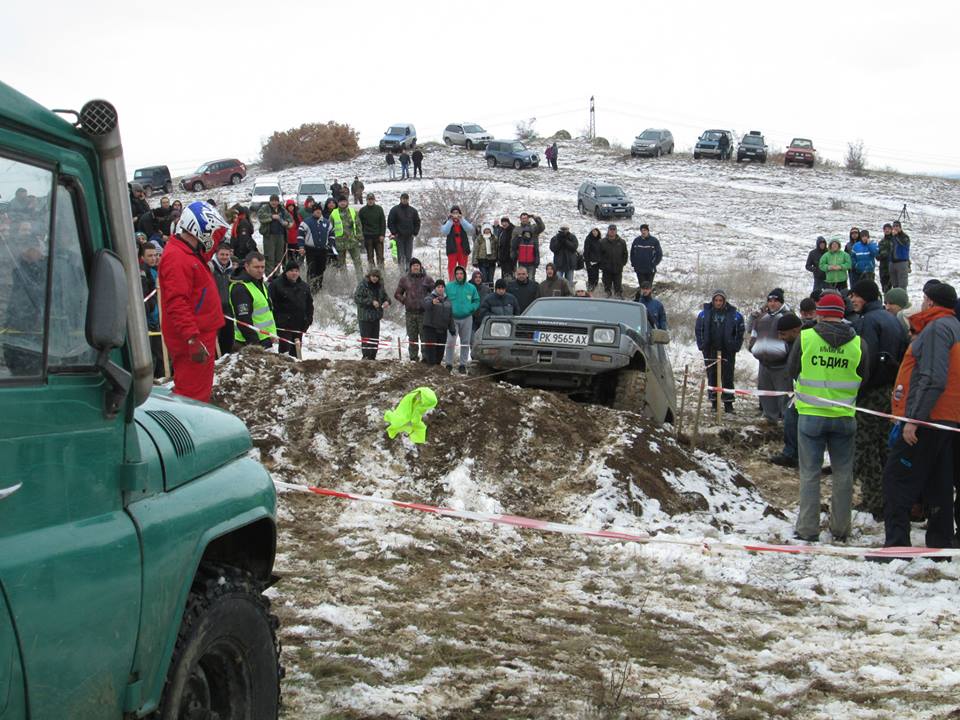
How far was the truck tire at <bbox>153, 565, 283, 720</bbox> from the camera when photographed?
3.32m

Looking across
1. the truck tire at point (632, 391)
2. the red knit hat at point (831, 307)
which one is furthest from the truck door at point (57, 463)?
the truck tire at point (632, 391)

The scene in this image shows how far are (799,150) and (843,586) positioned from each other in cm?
4669

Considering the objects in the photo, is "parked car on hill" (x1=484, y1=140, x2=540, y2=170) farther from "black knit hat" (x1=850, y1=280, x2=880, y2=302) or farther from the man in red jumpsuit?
the man in red jumpsuit

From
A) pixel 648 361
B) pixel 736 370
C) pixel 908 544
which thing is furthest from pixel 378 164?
pixel 908 544

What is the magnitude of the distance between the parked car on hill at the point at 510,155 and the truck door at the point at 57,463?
44.9 metres

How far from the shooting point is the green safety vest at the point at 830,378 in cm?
809

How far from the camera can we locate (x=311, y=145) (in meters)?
54.0

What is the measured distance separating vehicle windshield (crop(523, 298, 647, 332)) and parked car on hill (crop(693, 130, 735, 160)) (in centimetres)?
4090

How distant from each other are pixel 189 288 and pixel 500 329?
3.98 metres

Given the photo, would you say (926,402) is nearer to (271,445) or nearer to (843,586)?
(843,586)

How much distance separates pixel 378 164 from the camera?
49906 millimetres

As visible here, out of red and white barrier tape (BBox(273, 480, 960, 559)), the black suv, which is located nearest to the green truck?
red and white barrier tape (BBox(273, 480, 960, 559))

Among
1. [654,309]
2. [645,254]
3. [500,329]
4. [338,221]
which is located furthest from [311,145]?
[500,329]

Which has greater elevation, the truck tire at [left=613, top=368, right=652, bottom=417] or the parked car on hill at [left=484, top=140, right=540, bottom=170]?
the parked car on hill at [left=484, top=140, right=540, bottom=170]
